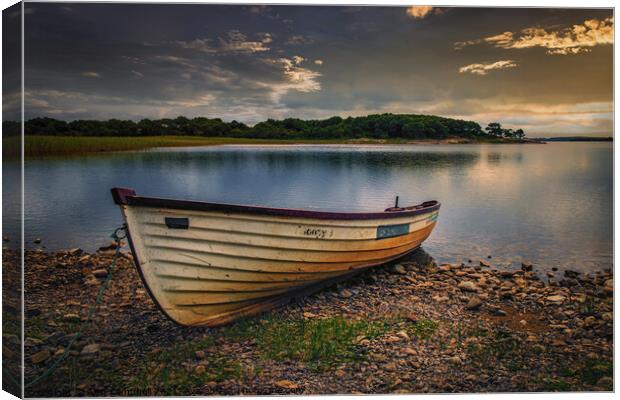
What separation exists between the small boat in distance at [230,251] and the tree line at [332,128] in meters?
0.98

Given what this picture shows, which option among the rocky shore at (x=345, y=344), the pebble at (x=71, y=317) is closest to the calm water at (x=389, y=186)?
the rocky shore at (x=345, y=344)

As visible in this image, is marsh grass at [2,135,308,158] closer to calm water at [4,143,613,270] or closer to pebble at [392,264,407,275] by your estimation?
calm water at [4,143,613,270]

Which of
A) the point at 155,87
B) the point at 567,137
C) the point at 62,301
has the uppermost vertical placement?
the point at 155,87

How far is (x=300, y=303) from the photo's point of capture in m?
4.76

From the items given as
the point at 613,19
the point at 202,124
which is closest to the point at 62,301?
the point at 202,124

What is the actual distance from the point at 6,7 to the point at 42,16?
27 centimetres

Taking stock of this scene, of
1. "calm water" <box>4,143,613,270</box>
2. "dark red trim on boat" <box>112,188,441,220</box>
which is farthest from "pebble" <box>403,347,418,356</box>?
"calm water" <box>4,143,613,270</box>

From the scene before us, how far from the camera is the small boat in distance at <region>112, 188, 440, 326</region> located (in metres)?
3.68

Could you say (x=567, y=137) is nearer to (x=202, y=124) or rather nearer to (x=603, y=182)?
(x=603, y=182)

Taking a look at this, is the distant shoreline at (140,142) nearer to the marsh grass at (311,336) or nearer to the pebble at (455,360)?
the marsh grass at (311,336)

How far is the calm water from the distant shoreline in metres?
0.08

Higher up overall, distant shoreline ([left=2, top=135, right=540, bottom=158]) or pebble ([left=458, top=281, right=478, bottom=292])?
distant shoreline ([left=2, top=135, right=540, bottom=158])

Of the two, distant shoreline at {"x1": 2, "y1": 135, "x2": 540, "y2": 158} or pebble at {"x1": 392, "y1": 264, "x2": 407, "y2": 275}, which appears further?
pebble at {"x1": 392, "y1": 264, "x2": 407, "y2": 275}

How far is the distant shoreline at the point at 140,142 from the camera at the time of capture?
434cm
